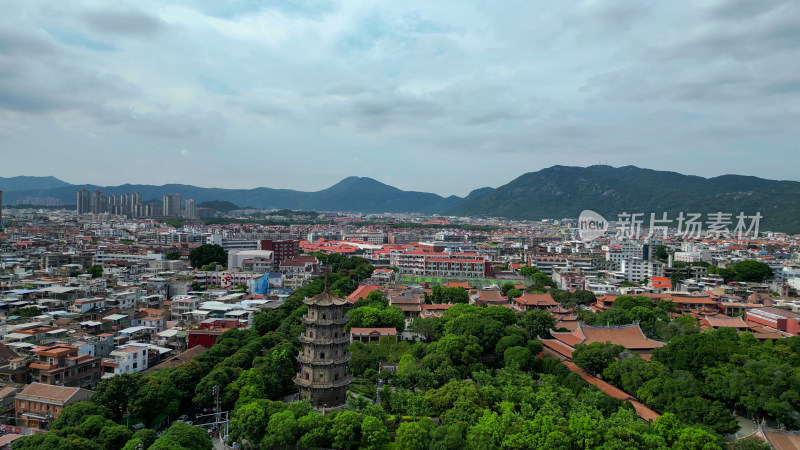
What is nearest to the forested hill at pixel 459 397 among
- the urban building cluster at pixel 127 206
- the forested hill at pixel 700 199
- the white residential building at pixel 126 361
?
the white residential building at pixel 126 361

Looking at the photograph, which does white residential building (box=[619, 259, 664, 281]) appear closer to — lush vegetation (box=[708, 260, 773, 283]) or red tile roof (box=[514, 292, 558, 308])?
lush vegetation (box=[708, 260, 773, 283])

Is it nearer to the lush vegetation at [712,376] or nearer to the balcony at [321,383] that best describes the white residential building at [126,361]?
the balcony at [321,383]

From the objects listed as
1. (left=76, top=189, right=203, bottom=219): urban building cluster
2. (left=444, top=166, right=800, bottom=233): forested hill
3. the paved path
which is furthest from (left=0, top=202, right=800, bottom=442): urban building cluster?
(left=76, top=189, right=203, bottom=219): urban building cluster

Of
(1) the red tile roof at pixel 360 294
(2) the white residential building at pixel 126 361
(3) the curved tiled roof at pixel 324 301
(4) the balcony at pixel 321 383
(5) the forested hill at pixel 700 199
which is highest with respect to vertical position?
(5) the forested hill at pixel 700 199

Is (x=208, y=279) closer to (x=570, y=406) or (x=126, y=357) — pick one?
(x=126, y=357)

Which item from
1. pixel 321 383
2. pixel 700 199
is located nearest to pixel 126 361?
pixel 321 383

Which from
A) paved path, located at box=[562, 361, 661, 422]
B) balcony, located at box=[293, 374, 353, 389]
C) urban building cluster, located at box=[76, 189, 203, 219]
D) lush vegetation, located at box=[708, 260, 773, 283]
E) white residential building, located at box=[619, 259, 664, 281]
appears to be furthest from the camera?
urban building cluster, located at box=[76, 189, 203, 219]

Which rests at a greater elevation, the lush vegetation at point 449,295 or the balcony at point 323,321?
the balcony at point 323,321
